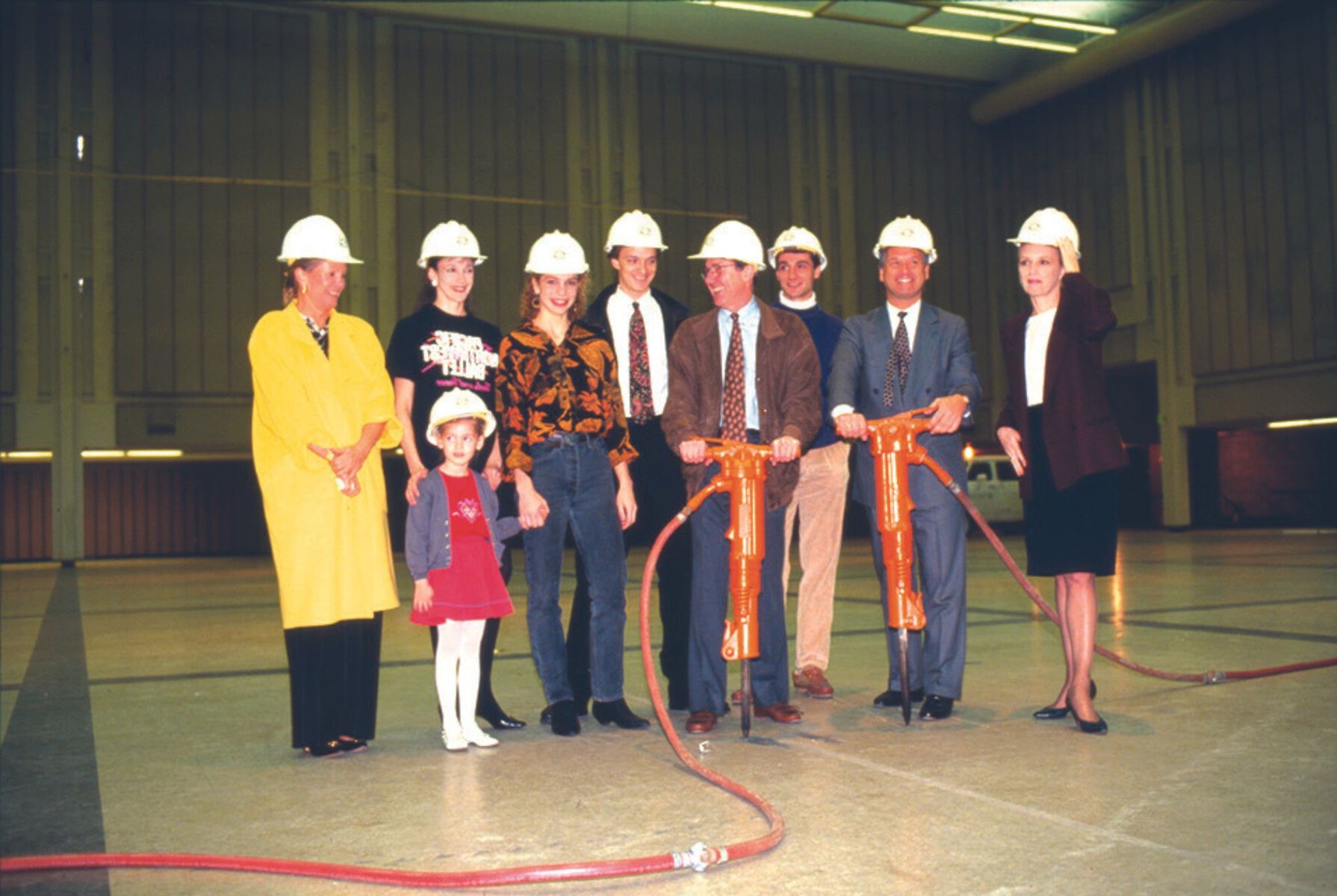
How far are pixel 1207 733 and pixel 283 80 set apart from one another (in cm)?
1868

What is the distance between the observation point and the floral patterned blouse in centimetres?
420

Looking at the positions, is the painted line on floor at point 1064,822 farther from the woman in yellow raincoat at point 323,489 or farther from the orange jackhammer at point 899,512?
the woman in yellow raincoat at point 323,489

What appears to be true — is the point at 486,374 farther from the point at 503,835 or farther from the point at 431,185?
the point at 431,185

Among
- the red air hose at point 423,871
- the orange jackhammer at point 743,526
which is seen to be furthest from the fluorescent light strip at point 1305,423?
the red air hose at point 423,871

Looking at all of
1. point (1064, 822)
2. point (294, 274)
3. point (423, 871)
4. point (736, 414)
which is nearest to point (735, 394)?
point (736, 414)

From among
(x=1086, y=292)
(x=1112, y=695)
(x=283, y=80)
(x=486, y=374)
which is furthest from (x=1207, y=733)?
(x=283, y=80)

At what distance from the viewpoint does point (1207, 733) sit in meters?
3.67

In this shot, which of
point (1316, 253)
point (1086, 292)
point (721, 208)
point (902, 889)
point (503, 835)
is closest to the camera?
point (902, 889)

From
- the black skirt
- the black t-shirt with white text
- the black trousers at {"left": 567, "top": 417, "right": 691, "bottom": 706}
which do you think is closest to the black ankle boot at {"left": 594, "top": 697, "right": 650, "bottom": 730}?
the black trousers at {"left": 567, "top": 417, "right": 691, "bottom": 706}

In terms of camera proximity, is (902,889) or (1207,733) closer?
(902,889)

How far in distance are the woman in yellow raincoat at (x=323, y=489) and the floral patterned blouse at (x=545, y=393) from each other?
1.38ft

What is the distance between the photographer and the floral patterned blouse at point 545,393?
4.20 m

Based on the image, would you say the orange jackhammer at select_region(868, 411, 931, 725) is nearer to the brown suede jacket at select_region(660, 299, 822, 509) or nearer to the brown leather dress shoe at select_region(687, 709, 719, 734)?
the brown suede jacket at select_region(660, 299, 822, 509)

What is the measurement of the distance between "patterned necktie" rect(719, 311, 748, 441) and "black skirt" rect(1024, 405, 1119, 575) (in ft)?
3.42
